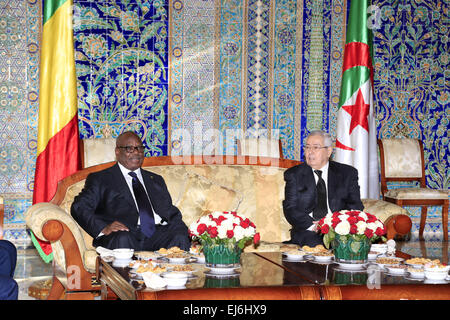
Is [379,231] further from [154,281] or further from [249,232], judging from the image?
[154,281]

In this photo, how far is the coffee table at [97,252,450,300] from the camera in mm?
2863

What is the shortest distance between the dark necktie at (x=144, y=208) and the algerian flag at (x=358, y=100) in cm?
280

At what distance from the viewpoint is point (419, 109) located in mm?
8445

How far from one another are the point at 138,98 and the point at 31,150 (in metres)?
1.42

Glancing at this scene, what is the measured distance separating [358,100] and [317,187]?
212cm

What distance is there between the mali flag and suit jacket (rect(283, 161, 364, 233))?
207 cm

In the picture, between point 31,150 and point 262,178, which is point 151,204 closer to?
point 262,178

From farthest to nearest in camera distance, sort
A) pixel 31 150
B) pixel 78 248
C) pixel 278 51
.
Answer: pixel 278 51 → pixel 31 150 → pixel 78 248

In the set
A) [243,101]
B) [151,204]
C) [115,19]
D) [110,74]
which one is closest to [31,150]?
[110,74]

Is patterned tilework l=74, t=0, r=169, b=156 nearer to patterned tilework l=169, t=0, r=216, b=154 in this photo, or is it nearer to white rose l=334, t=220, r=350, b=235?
patterned tilework l=169, t=0, r=216, b=154

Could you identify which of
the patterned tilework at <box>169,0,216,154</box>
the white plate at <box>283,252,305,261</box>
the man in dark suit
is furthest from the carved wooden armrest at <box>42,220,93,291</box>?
the patterned tilework at <box>169,0,216,154</box>

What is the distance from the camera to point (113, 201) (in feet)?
15.4

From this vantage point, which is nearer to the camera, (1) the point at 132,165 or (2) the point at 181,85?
(1) the point at 132,165

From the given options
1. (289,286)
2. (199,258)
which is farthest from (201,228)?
(289,286)
